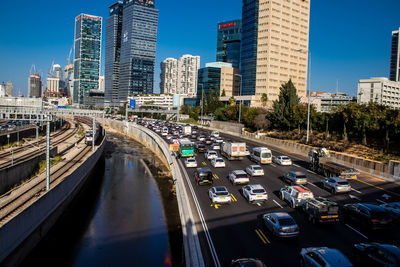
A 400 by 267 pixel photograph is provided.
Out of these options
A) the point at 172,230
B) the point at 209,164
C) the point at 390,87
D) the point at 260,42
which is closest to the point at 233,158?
the point at 209,164

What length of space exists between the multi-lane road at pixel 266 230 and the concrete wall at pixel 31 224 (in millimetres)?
12379

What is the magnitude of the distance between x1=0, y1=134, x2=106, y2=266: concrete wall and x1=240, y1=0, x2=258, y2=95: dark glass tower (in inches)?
4637

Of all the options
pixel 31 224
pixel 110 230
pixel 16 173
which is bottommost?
pixel 110 230

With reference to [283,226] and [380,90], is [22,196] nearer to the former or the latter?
[283,226]

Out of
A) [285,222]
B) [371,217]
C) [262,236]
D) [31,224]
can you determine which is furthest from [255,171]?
[31,224]

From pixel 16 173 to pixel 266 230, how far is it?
104 feet

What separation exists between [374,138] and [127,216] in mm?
47567

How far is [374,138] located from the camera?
56375mm

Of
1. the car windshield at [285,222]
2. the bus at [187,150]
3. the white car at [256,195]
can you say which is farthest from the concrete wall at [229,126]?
the car windshield at [285,222]

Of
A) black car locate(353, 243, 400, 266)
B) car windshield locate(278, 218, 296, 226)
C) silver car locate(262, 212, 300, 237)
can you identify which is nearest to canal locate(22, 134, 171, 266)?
silver car locate(262, 212, 300, 237)

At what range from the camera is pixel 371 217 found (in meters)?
19.9

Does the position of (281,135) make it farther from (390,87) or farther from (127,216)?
(390,87)

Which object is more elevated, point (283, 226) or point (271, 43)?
point (271, 43)

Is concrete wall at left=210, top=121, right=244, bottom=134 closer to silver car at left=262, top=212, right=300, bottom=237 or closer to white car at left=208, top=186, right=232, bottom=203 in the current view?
white car at left=208, top=186, right=232, bottom=203
